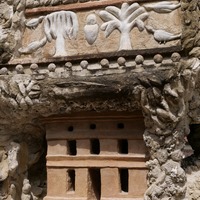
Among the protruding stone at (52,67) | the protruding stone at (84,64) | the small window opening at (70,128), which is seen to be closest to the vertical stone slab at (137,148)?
the small window opening at (70,128)

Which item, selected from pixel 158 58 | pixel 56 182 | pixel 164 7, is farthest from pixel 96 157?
pixel 164 7

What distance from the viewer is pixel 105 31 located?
3.16 metres

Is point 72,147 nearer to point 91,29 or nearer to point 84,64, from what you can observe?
point 84,64

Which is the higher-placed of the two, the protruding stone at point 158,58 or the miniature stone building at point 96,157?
the protruding stone at point 158,58

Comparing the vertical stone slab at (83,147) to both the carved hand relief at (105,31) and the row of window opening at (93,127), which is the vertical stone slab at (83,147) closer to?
the row of window opening at (93,127)

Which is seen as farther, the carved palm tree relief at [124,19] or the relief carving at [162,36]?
the carved palm tree relief at [124,19]

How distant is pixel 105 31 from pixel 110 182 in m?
0.91

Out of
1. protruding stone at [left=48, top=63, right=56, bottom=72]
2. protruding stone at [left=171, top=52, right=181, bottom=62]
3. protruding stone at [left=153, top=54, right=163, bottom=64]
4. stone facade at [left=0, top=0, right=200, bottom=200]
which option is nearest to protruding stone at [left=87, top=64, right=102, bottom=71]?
stone facade at [left=0, top=0, right=200, bottom=200]

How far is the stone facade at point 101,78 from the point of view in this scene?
9.62ft

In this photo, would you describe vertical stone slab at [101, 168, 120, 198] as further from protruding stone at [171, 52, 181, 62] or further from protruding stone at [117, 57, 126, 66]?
protruding stone at [171, 52, 181, 62]

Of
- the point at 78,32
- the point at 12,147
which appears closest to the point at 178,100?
the point at 78,32

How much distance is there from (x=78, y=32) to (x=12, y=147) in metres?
0.91

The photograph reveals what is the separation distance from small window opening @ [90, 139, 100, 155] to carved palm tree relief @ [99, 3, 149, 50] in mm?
607

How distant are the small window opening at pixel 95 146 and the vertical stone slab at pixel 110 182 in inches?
5.9
